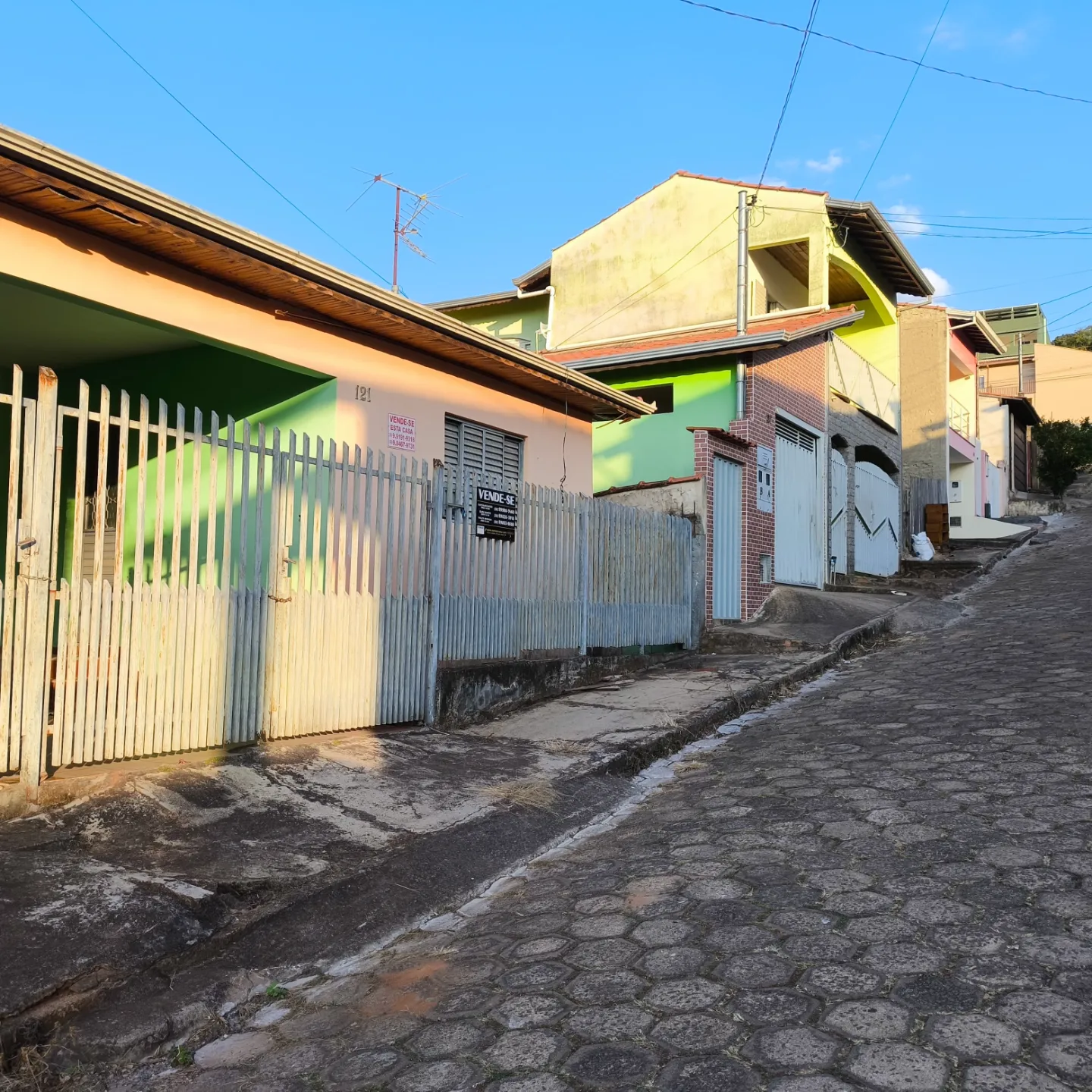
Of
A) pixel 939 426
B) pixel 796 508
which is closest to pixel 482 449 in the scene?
pixel 796 508

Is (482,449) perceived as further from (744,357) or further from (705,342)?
(744,357)

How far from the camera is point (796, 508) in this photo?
1580 centimetres

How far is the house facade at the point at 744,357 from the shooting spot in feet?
45.2

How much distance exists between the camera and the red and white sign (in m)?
8.91

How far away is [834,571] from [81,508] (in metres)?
15.0

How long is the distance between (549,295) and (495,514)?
1648 centimetres

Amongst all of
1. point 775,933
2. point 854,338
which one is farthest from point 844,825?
point 854,338

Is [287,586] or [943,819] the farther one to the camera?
[287,586]

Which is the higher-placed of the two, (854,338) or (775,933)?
(854,338)

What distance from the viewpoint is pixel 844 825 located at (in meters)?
4.81

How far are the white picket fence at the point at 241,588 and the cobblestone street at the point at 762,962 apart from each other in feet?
6.00

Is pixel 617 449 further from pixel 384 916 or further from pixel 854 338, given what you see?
pixel 384 916

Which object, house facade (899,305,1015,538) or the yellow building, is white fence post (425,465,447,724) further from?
the yellow building

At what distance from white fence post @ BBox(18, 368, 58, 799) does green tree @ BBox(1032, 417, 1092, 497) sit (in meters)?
38.8
